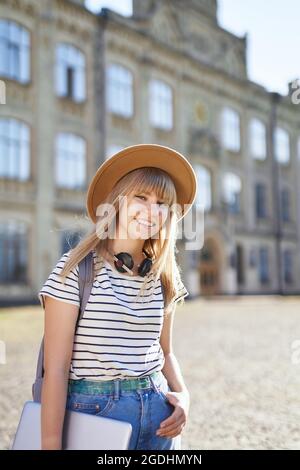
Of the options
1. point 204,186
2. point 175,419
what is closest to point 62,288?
point 175,419

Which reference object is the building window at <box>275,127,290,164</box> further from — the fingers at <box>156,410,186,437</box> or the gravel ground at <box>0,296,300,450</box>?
the fingers at <box>156,410,186,437</box>

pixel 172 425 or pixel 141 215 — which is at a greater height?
pixel 141 215

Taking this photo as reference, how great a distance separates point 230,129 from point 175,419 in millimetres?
27938

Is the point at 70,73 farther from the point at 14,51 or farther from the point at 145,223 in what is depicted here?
the point at 145,223

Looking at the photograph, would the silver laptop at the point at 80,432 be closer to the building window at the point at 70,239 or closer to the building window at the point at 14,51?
the building window at the point at 70,239

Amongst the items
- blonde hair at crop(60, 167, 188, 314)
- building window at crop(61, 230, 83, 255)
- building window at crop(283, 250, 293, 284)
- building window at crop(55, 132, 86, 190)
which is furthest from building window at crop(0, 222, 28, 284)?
blonde hair at crop(60, 167, 188, 314)

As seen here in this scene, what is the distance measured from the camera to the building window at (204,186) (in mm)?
26266

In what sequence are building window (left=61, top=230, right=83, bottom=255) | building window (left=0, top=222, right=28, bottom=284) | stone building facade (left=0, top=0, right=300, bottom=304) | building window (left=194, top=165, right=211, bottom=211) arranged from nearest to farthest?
building window (left=61, top=230, right=83, bottom=255), building window (left=0, top=222, right=28, bottom=284), stone building facade (left=0, top=0, right=300, bottom=304), building window (left=194, top=165, right=211, bottom=211)

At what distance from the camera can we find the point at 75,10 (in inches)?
835

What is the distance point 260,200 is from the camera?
→ 30422 mm

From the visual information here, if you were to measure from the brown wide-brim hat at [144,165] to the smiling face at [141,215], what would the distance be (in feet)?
0.40

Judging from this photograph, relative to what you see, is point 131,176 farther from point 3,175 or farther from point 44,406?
point 3,175

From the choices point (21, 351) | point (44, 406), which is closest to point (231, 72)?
point (21, 351)

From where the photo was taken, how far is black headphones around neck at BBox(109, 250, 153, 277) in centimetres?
169
